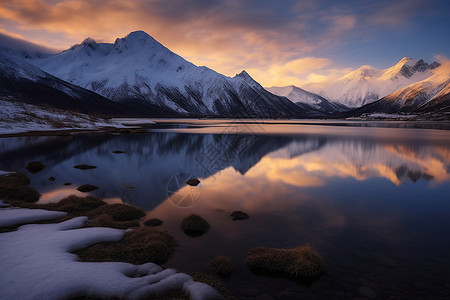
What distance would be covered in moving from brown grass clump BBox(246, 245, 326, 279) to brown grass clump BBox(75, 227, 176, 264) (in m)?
4.24

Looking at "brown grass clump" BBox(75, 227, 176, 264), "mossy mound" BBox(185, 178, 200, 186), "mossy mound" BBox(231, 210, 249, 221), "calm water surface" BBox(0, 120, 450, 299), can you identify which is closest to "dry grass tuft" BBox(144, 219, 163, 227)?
"calm water surface" BBox(0, 120, 450, 299)

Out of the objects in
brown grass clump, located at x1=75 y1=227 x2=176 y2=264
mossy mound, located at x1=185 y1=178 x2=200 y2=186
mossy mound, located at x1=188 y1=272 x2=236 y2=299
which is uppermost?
brown grass clump, located at x1=75 y1=227 x2=176 y2=264

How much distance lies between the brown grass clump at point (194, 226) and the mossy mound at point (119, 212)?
3.94 metres

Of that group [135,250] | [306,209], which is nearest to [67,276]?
[135,250]

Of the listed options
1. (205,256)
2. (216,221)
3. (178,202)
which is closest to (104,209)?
(178,202)

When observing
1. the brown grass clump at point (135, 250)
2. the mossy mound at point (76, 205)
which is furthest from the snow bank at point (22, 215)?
the brown grass clump at point (135, 250)

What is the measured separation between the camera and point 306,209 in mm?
19078

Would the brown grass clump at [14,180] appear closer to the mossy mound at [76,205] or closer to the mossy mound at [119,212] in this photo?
the mossy mound at [76,205]

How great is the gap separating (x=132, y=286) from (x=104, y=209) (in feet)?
33.0

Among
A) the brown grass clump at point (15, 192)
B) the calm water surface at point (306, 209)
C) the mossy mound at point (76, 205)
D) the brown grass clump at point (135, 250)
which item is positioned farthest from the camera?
the brown grass clump at point (15, 192)

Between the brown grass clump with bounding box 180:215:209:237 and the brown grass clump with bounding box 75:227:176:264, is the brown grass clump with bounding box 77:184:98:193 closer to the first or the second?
the brown grass clump with bounding box 75:227:176:264

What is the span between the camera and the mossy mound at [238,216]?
1706 centimetres

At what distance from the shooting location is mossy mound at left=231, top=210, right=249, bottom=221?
1706cm

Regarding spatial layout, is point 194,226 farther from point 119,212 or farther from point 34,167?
point 34,167
